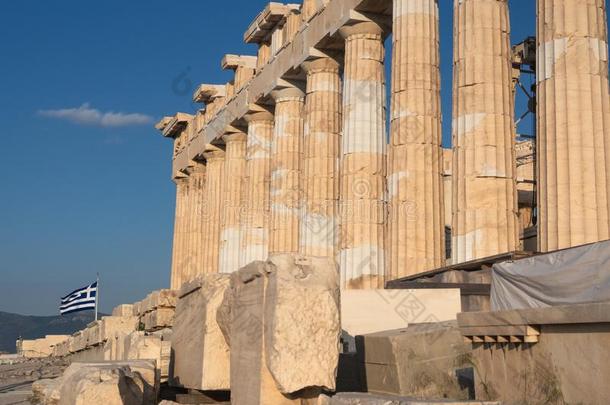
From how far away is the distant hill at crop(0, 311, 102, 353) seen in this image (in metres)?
150

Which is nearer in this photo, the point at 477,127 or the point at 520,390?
the point at 520,390

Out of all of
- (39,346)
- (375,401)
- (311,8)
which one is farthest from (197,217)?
(375,401)

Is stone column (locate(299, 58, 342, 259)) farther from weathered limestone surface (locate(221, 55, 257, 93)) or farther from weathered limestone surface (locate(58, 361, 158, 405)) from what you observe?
weathered limestone surface (locate(58, 361, 158, 405))

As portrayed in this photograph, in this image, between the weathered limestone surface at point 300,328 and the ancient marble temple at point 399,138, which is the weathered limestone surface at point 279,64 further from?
the weathered limestone surface at point 300,328

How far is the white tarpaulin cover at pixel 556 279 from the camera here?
7441 mm

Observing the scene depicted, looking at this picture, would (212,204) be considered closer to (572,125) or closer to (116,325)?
(116,325)

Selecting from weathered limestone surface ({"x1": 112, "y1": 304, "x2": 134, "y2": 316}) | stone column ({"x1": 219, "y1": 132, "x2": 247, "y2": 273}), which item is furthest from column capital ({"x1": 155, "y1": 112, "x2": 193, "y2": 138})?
weathered limestone surface ({"x1": 112, "y1": 304, "x2": 134, "y2": 316})

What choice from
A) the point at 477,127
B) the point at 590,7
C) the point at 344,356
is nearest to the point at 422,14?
the point at 477,127

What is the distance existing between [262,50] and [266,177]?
4.54 meters

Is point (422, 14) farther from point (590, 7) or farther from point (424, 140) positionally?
point (590, 7)

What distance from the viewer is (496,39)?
54.4 ft

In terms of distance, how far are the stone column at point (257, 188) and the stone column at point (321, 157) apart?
18.0 feet

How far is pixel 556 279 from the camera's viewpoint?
26.6ft

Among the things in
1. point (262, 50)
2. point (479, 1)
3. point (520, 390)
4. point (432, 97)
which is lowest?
point (520, 390)
